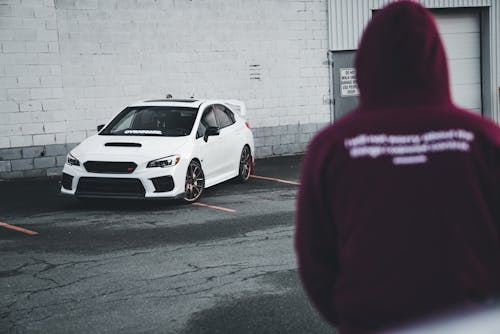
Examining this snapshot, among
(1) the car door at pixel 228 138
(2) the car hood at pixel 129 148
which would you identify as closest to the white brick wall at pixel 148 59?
(1) the car door at pixel 228 138

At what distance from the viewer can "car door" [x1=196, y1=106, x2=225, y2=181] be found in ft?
41.1

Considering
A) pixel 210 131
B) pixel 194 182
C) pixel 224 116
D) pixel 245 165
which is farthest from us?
pixel 245 165

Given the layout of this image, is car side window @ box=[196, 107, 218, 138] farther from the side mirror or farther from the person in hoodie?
the person in hoodie

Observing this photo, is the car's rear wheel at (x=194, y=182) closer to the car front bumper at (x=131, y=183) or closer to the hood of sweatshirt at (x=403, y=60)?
the car front bumper at (x=131, y=183)

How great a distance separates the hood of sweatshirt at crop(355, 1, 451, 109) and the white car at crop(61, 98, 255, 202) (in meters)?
9.25

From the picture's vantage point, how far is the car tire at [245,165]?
1434 centimetres

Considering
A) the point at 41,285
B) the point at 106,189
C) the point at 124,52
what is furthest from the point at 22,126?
the point at 41,285

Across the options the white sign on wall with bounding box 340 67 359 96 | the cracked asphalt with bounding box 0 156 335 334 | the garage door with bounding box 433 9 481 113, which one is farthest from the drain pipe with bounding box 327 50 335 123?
the cracked asphalt with bounding box 0 156 335 334

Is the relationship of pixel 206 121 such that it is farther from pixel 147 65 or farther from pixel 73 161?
pixel 147 65

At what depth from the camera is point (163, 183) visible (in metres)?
11.5

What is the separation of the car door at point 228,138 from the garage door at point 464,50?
995cm

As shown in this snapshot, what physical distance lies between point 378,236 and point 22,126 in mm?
14608

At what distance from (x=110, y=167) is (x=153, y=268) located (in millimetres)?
3897

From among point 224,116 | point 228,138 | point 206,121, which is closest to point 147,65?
point 224,116
